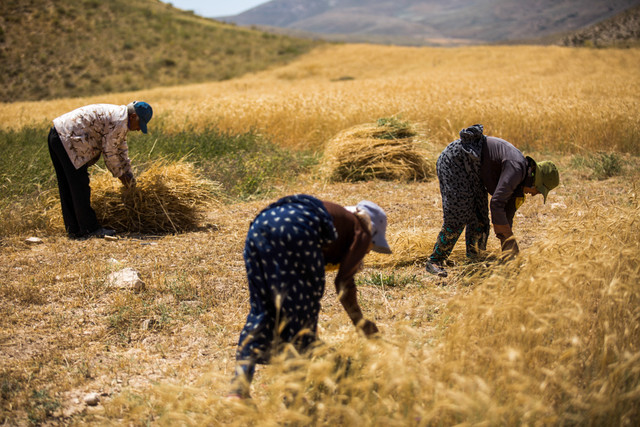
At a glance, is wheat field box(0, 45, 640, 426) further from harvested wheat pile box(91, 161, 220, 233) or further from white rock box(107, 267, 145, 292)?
harvested wheat pile box(91, 161, 220, 233)

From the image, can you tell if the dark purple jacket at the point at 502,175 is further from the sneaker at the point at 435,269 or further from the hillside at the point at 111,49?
the hillside at the point at 111,49

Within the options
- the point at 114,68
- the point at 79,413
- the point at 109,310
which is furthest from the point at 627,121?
the point at 114,68

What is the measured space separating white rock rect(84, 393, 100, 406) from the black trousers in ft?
10.3

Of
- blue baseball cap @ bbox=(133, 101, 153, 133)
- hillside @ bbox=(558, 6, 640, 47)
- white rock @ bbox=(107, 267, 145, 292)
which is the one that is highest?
hillside @ bbox=(558, 6, 640, 47)

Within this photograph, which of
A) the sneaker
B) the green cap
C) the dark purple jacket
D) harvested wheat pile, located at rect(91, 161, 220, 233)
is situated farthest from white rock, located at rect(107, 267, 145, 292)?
the green cap

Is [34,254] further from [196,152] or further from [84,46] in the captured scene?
[84,46]

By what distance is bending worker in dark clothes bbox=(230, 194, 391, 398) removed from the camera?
217 cm

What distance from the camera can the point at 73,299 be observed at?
152 inches

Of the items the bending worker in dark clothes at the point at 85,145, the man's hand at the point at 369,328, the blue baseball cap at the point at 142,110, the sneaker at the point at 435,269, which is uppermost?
the blue baseball cap at the point at 142,110

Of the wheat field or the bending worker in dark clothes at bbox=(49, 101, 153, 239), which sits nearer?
the wheat field

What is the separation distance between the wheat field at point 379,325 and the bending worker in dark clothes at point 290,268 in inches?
5.1

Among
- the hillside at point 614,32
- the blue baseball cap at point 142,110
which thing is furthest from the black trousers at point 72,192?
the hillside at point 614,32

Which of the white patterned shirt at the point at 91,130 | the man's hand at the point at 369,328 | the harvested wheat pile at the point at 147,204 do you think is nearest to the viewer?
the man's hand at the point at 369,328

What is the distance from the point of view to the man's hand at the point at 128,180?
5398 millimetres
